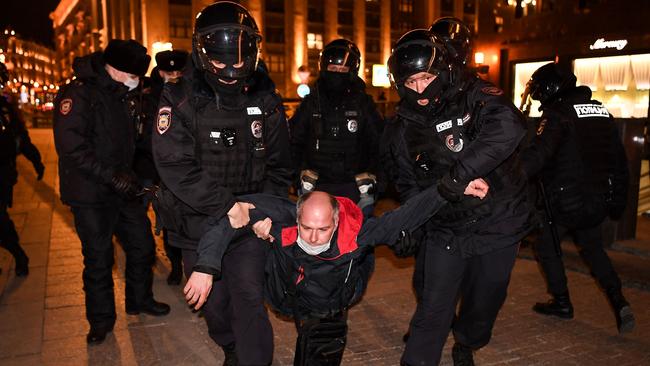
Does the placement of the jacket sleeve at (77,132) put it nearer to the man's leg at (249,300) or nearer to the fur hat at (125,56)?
the fur hat at (125,56)

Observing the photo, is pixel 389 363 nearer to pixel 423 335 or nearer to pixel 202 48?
pixel 423 335

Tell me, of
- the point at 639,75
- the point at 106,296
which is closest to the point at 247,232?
the point at 106,296

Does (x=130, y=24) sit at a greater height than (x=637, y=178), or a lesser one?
greater

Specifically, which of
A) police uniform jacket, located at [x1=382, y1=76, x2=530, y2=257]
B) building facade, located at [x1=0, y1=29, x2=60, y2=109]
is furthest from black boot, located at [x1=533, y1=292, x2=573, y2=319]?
building facade, located at [x1=0, y1=29, x2=60, y2=109]

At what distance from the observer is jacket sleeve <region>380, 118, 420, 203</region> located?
10.7 feet

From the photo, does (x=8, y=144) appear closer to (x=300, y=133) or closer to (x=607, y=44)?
(x=300, y=133)

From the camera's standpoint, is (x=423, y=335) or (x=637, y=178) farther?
(x=637, y=178)

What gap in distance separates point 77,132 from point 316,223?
2.14 metres

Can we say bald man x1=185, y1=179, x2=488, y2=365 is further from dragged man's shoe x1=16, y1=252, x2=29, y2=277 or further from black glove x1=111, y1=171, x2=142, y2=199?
dragged man's shoe x1=16, y1=252, x2=29, y2=277

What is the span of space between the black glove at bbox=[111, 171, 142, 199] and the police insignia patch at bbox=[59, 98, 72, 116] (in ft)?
1.81

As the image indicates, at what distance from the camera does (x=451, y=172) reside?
2850mm

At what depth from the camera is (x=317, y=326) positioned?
2.95m

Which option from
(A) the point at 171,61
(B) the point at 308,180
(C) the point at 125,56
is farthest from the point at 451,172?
(A) the point at 171,61

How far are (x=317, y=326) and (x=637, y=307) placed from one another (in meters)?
3.35
